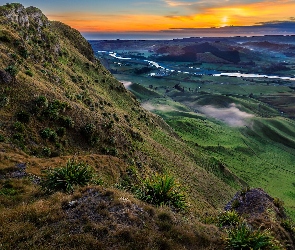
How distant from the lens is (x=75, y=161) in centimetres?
2391

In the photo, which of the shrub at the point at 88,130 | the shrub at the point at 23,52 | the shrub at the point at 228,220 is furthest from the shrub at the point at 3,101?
the shrub at the point at 228,220

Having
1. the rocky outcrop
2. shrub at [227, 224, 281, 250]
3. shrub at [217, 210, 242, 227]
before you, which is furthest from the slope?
the rocky outcrop

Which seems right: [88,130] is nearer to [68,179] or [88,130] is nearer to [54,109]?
[54,109]

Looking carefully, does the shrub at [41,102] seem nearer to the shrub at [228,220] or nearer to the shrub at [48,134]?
the shrub at [48,134]

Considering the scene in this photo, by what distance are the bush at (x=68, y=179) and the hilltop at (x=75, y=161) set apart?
2.36 feet

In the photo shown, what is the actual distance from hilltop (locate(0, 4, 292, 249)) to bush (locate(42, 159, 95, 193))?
719 mm

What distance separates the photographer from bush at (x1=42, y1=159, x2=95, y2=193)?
1960 centimetres

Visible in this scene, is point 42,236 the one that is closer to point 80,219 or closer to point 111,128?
point 80,219

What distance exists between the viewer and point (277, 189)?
95.3 meters

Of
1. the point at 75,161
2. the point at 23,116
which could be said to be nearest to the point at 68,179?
the point at 75,161

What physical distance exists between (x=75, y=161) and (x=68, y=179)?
4.05 meters

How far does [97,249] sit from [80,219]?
2.45m

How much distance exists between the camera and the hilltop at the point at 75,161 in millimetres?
15398

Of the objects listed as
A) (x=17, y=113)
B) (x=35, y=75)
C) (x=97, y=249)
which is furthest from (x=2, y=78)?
(x=97, y=249)
